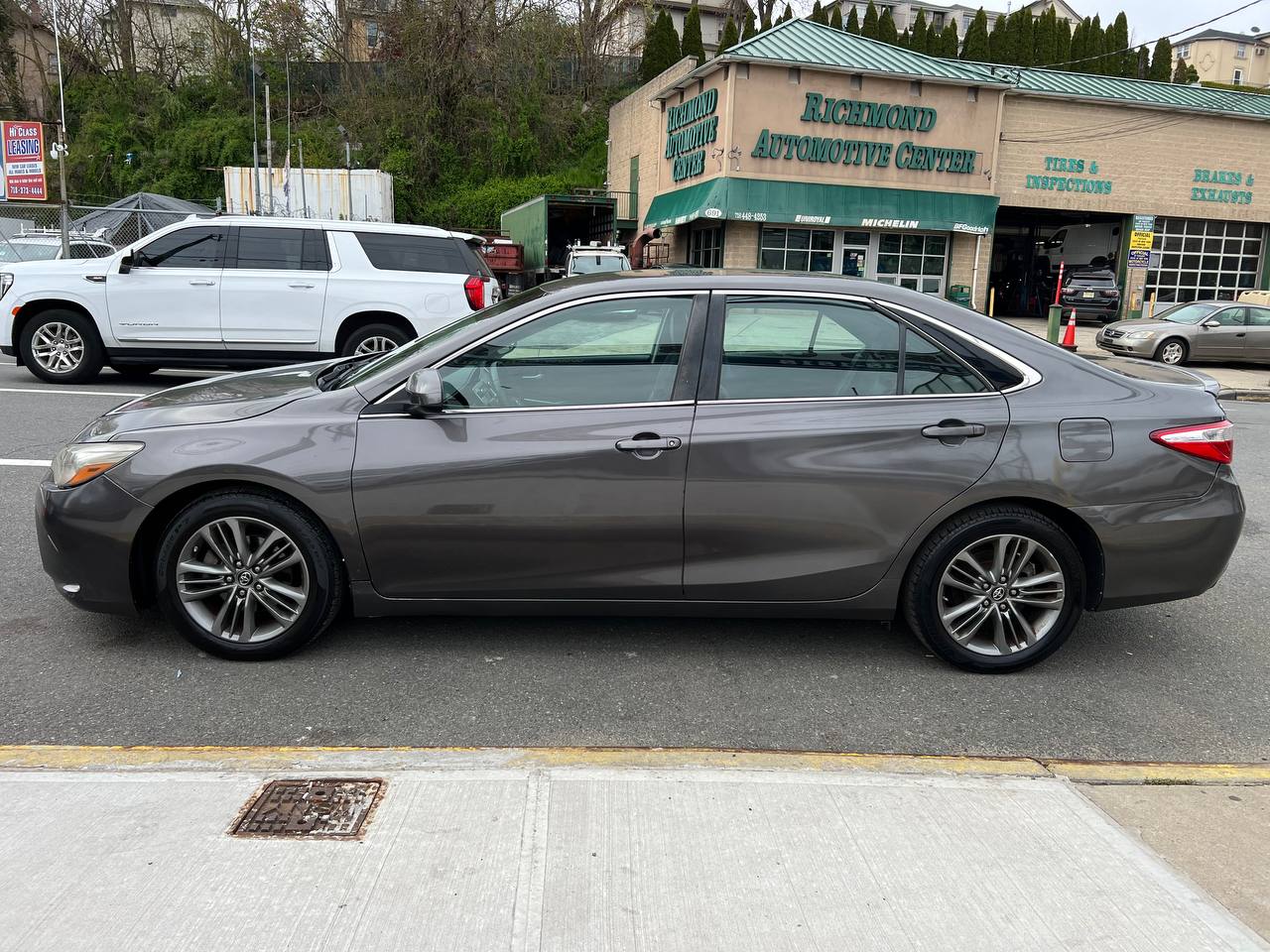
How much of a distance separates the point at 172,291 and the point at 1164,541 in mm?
Answer: 10109

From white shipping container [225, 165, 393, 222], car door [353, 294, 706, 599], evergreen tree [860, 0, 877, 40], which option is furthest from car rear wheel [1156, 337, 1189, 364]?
evergreen tree [860, 0, 877, 40]

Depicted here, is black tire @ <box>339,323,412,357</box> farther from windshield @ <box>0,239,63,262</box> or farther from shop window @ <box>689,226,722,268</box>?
shop window @ <box>689,226,722,268</box>

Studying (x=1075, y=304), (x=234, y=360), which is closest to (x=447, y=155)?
(x=1075, y=304)

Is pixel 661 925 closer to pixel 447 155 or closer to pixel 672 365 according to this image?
pixel 672 365

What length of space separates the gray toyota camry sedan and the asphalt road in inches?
9.8

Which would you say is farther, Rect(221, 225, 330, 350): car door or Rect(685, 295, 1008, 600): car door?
Rect(221, 225, 330, 350): car door

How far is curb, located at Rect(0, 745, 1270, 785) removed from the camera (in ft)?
10.4

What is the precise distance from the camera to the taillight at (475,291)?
437 inches

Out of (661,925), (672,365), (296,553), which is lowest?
(661,925)

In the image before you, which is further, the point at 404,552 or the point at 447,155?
the point at 447,155

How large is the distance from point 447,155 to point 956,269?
21600 mm

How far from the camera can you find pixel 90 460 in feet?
12.8

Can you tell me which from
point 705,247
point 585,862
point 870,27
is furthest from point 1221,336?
point 870,27

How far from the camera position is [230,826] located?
2770mm
